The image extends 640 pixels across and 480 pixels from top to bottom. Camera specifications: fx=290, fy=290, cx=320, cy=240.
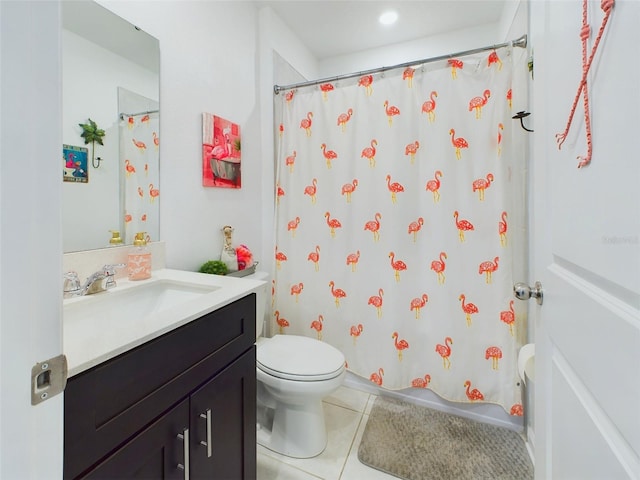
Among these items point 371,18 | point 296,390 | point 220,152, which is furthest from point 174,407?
point 371,18

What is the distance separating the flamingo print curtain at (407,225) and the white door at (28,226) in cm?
151

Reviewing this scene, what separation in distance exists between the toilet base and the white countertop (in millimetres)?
661

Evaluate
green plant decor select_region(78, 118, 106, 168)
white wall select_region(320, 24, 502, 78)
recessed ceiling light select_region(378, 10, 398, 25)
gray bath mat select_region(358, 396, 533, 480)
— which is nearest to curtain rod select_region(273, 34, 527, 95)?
recessed ceiling light select_region(378, 10, 398, 25)

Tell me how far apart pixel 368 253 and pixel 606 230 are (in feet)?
4.29

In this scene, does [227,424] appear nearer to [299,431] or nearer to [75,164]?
[299,431]

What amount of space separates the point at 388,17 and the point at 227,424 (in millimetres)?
2494

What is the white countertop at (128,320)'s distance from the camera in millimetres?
556

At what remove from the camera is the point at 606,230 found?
442mm

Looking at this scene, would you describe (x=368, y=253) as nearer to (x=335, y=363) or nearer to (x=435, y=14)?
(x=335, y=363)

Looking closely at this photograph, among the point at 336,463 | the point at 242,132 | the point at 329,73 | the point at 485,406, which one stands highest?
the point at 329,73

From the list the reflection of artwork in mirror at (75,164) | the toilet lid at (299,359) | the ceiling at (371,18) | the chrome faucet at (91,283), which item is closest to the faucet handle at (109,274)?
the chrome faucet at (91,283)

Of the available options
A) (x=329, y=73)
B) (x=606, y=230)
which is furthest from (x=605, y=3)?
(x=329, y=73)

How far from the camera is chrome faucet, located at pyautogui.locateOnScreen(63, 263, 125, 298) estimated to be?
3.01 ft

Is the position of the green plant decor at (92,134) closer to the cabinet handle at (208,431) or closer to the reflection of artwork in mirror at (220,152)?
the reflection of artwork in mirror at (220,152)
